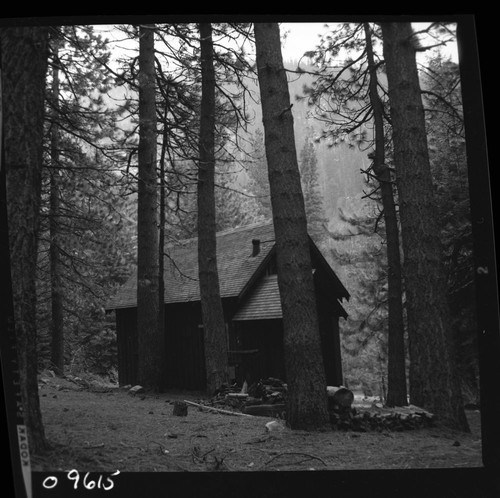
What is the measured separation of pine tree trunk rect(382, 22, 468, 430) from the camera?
3.67 m

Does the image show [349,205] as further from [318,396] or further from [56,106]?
[56,106]

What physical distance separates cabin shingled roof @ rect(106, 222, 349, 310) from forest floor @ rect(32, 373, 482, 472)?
95 centimetres

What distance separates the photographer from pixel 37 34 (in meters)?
3.53

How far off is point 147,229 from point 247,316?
3.86 ft

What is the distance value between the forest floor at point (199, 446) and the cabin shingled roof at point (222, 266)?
0.95 meters

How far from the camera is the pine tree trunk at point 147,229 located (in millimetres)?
4145

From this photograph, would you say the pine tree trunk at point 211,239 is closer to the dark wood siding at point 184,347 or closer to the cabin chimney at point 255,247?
the dark wood siding at point 184,347

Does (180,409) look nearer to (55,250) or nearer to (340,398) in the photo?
(340,398)

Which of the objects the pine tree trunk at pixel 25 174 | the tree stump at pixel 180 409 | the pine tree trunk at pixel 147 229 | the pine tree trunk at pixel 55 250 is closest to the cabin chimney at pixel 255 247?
the pine tree trunk at pixel 147 229

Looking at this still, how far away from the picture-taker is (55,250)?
12.6 ft

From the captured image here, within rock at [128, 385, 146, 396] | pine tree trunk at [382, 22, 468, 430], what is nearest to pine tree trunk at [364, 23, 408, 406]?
pine tree trunk at [382, 22, 468, 430]

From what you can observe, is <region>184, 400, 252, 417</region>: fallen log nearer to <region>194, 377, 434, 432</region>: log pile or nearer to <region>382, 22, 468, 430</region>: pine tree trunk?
<region>194, 377, 434, 432</region>: log pile

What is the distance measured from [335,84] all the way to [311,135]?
0.46m

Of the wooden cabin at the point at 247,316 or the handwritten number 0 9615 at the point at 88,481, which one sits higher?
the wooden cabin at the point at 247,316
